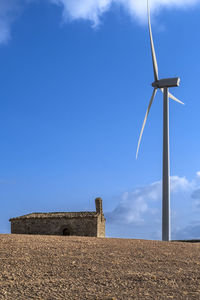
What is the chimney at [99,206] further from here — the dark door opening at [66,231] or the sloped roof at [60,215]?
the dark door opening at [66,231]

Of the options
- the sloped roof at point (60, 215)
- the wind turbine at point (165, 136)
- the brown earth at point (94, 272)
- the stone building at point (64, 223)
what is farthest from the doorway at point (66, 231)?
the brown earth at point (94, 272)

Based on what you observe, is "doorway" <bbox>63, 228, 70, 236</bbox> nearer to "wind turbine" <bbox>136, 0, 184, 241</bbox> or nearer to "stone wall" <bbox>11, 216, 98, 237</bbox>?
"stone wall" <bbox>11, 216, 98, 237</bbox>

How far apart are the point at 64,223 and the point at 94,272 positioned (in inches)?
889

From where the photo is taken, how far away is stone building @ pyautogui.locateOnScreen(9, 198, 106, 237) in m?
34.2

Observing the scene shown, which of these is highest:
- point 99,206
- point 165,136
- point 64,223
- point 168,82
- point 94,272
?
point 168,82

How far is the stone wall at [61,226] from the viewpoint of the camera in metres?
34.1

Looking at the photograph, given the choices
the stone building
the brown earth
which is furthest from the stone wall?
the brown earth

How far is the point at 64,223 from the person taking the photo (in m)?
34.9

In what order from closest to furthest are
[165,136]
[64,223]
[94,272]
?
1. [94,272]
2. [165,136]
3. [64,223]

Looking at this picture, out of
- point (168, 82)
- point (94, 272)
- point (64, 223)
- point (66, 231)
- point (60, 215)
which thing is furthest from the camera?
point (60, 215)

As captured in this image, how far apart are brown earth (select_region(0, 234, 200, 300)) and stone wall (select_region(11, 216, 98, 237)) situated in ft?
54.4

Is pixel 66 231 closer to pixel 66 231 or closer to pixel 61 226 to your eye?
pixel 66 231

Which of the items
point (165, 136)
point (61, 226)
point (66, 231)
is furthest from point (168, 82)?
point (66, 231)

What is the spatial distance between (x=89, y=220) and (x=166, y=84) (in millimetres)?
13649
